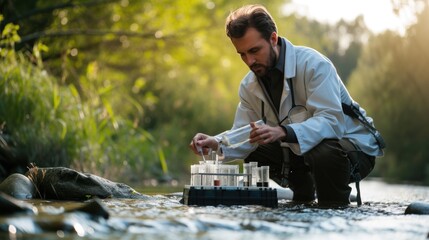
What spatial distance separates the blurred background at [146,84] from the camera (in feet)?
29.5

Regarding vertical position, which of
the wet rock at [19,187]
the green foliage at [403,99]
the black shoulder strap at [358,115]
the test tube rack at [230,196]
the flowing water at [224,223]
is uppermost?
the green foliage at [403,99]

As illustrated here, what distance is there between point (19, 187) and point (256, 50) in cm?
217

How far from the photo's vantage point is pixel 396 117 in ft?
70.0

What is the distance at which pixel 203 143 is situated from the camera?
19.7ft

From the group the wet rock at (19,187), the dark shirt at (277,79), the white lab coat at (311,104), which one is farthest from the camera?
the wet rock at (19,187)

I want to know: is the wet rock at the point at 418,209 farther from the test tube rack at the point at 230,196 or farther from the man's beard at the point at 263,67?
the man's beard at the point at 263,67

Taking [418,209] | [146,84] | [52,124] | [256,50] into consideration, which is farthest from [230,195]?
[146,84]

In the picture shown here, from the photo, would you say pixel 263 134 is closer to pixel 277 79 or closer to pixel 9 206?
pixel 277 79

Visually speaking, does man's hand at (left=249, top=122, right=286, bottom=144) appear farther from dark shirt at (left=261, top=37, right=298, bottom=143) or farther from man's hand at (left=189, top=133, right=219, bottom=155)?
dark shirt at (left=261, top=37, right=298, bottom=143)

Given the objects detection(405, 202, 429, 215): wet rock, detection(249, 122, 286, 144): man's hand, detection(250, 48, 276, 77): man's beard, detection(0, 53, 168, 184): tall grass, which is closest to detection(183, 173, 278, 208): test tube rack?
detection(249, 122, 286, 144): man's hand

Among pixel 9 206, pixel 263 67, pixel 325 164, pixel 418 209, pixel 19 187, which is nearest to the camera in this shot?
pixel 9 206

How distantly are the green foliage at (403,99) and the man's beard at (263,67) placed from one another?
13.6 m

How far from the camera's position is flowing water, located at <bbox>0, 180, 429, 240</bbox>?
3816mm

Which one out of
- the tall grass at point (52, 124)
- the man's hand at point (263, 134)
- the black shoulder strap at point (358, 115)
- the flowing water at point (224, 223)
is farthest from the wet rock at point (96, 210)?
the tall grass at point (52, 124)
